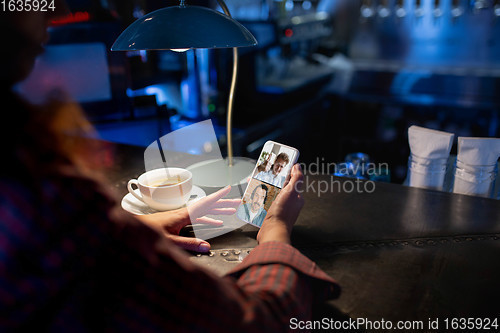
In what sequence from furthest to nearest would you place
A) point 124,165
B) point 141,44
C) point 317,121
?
point 317,121
point 124,165
point 141,44

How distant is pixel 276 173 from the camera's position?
107cm

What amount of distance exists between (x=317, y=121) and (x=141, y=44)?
11.0 ft

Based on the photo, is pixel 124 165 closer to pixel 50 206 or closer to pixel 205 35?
pixel 205 35

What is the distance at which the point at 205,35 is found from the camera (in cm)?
98

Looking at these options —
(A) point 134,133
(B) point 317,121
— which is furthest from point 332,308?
(B) point 317,121

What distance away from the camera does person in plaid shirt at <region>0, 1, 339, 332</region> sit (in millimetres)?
410

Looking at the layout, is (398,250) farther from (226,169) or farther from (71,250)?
(71,250)

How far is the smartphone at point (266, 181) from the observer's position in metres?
1.06

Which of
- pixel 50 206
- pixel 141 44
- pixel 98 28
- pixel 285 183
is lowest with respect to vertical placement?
pixel 285 183

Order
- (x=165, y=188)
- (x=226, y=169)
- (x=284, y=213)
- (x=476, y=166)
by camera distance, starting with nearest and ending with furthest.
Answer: (x=284, y=213), (x=165, y=188), (x=476, y=166), (x=226, y=169)

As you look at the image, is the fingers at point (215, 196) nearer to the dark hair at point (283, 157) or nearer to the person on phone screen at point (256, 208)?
the person on phone screen at point (256, 208)

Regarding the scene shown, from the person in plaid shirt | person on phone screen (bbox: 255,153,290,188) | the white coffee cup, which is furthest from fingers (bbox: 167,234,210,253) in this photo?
the person in plaid shirt

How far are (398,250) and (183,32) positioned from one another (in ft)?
2.50

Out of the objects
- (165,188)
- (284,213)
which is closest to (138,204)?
(165,188)
